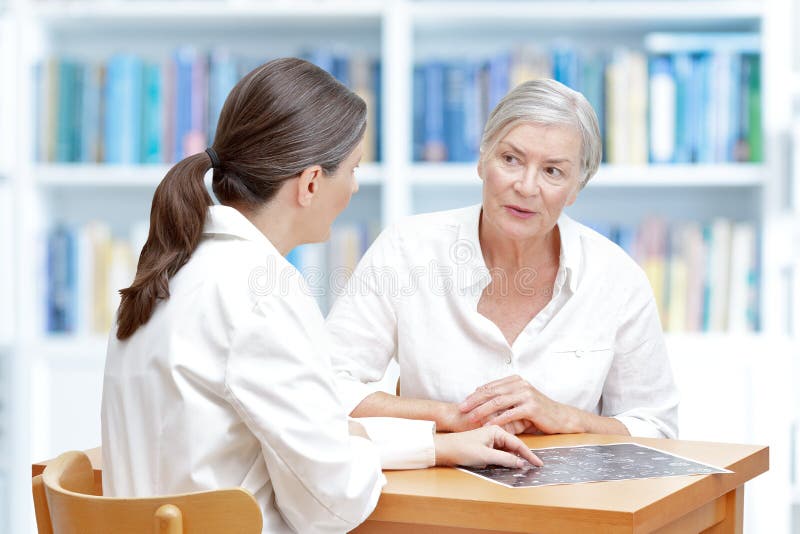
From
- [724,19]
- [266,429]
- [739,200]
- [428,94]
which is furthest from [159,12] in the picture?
[266,429]

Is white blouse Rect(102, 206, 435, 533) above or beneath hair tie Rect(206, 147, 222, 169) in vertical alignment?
beneath

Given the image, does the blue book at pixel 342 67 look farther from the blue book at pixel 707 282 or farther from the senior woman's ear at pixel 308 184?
the senior woman's ear at pixel 308 184

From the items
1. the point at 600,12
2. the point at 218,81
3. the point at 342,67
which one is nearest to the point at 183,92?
the point at 218,81

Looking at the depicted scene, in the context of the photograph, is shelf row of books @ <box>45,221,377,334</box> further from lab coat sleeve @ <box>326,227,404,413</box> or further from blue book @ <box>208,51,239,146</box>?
lab coat sleeve @ <box>326,227,404,413</box>

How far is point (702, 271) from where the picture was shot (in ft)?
9.02

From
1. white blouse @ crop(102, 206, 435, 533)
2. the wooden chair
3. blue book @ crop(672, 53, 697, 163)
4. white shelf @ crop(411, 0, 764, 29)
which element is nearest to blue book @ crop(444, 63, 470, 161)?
white shelf @ crop(411, 0, 764, 29)

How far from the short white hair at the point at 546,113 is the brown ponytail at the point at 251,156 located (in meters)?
0.47

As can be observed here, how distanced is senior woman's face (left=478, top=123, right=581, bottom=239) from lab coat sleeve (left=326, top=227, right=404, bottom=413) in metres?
0.24

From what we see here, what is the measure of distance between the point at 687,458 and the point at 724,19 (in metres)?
1.77

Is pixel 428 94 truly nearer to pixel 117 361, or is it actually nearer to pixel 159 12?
pixel 159 12

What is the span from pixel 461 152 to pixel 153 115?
3.05ft

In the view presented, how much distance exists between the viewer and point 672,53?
276 centimetres

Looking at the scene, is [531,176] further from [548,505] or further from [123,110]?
[123,110]

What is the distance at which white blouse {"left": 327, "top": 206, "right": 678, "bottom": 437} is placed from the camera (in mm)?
1785
